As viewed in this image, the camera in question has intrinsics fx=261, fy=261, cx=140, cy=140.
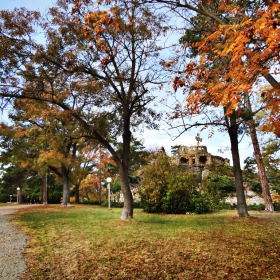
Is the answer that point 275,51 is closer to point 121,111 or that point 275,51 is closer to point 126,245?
point 126,245

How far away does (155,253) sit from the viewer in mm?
4828

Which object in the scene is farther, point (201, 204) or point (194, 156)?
point (194, 156)

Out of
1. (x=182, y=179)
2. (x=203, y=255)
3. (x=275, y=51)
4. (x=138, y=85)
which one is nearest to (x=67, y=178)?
(x=182, y=179)

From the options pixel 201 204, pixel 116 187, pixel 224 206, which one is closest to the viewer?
pixel 201 204

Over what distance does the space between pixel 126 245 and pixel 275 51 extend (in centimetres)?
448

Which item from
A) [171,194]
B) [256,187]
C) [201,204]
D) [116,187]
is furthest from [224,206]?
[116,187]

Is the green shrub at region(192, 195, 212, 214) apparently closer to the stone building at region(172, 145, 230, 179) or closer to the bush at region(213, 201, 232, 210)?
the bush at region(213, 201, 232, 210)

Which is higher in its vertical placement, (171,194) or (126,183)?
(126,183)

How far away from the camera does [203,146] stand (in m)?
25.3

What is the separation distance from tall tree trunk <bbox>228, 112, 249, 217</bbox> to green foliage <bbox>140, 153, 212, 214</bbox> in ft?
10.9

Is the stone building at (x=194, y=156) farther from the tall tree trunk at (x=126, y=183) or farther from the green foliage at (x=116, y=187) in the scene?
the tall tree trunk at (x=126, y=183)

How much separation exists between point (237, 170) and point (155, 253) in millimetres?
5297

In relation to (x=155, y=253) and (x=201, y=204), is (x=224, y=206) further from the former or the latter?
(x=155, y=253)

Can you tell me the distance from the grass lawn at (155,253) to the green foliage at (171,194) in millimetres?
5042
